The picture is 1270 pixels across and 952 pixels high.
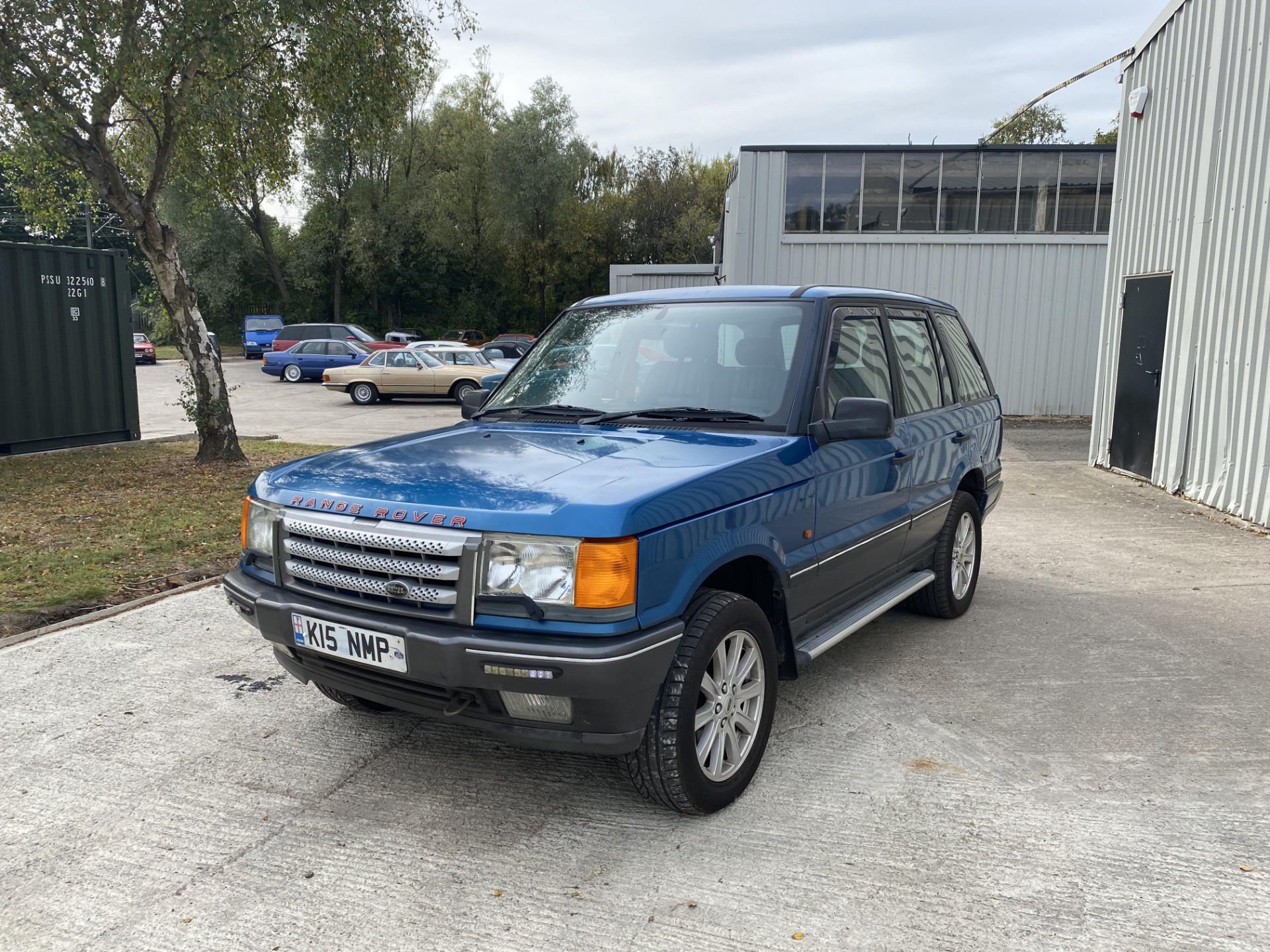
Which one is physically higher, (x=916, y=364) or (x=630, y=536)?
(x=916, y=364)

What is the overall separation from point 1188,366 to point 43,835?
1088 centimetres

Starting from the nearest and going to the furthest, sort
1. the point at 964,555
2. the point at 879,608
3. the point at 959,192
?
the point at 879,608
the point at 964,555
the point at 959,192

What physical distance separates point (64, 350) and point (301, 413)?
27.3 feet

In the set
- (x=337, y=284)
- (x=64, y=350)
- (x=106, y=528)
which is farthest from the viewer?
(x=337, y=284)

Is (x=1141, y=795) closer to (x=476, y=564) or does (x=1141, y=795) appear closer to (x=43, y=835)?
(x=476, y=564)

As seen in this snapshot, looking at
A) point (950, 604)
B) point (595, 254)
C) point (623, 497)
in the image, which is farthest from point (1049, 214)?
point (595, 254)

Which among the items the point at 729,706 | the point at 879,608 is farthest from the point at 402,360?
the point at 729,706

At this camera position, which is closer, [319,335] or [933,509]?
[933,509]

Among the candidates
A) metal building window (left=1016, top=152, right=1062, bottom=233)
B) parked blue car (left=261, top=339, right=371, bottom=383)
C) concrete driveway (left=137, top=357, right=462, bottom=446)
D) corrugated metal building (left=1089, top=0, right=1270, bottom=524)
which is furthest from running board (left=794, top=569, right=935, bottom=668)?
parked blue car (left=261, top=339, right=371, bottom=383)

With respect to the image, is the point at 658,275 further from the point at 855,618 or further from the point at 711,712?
the point at 711,712

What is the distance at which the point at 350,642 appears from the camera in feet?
9.92

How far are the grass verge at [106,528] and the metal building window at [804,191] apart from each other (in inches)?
467

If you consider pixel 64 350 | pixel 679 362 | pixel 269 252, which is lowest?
pixel 64 350

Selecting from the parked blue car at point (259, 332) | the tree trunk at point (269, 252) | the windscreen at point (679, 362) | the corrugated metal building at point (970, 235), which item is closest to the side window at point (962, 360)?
the windscreen at point (679, 362)
